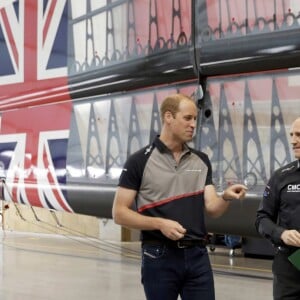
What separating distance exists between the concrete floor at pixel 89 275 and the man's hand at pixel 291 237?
3240 millimetres

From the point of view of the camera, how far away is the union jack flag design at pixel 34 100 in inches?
179

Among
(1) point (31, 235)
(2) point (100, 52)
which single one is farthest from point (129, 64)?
(1) point (31, 235)

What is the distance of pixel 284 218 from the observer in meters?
2.57

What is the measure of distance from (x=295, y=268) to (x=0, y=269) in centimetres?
576

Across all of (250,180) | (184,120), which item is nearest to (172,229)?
(184,120)

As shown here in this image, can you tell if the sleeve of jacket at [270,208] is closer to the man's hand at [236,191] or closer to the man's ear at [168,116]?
the man's hand at [236,191]

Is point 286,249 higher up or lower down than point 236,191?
lower down

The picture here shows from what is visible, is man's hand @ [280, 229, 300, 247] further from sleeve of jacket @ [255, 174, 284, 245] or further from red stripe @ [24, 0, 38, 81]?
red stripe @ [24, 0, 38, 81]

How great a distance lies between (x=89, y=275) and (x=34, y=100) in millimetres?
2857

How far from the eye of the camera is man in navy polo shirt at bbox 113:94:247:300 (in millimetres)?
2400

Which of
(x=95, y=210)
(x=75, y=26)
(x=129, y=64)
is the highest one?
(x=75, y=26)

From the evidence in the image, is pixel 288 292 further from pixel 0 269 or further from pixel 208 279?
pixel 0 269

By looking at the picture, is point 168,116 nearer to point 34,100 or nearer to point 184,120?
point 184,120

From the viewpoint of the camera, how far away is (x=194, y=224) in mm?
2439
